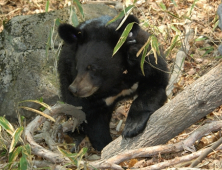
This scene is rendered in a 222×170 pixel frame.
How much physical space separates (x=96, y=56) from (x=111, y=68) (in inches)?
7.1

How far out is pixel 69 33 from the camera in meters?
3.39

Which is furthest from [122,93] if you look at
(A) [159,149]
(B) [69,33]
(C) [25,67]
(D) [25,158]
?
(C) [25,67]

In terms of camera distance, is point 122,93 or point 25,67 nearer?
point 122,93

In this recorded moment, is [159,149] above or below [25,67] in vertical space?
above

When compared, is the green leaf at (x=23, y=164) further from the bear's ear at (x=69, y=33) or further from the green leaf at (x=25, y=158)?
the bear's ear at (x=69, y=33)

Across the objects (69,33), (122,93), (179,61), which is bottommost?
(179,61)

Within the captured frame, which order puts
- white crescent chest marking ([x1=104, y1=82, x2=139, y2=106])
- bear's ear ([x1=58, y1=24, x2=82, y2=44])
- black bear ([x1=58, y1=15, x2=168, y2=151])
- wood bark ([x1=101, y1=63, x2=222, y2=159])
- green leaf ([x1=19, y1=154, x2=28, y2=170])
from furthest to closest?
white crescent chest marking ([x1=104, y1=82, x2=139, y2=106])
bear's ear ([x1=58, y1=24, x2=82, y2=44])
black bear ([x1=58, y1=15, x2=168, y2=151])
green leaf ([x1=19, y1=154, x2=28, y2=170])
wood bark ([x1=101, y1=63, x2=222, y2=159])

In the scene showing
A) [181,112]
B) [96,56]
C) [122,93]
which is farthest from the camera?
[122,93]

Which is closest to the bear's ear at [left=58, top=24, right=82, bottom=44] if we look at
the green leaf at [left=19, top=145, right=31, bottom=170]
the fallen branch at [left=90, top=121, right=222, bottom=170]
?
the green leaf at [left=19, top=145, right=31, bottom=170]

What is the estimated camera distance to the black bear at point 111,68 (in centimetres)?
321

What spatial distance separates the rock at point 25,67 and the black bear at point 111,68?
4.62 feet

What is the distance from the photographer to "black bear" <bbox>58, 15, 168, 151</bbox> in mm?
3205

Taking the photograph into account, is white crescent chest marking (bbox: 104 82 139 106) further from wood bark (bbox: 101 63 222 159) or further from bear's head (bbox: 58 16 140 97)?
wood bark (bbox: 101 63 222 159)

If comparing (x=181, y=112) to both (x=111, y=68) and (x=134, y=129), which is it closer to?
(x=134, y=129)
